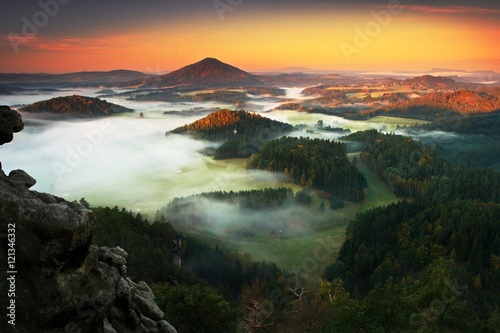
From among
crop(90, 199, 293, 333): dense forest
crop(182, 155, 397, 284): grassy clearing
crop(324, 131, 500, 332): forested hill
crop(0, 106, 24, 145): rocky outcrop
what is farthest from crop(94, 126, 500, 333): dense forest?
crop(0, 106, 24, 145): rocky outcrop

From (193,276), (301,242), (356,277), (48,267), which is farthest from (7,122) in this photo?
(301,242)

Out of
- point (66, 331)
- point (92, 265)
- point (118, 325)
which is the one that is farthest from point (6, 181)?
point (118, 325)

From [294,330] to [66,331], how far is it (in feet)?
117

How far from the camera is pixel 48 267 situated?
23250 millimetres

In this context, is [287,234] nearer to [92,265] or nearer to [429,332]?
[429,332]

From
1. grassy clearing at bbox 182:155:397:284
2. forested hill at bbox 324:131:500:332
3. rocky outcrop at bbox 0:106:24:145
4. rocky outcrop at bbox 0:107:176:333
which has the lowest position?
grassy clearing at bbox 182:155:397:284

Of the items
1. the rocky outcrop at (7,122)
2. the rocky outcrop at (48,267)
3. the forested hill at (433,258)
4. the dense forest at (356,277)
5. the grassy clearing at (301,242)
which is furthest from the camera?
the grassy clearing at (301,242)

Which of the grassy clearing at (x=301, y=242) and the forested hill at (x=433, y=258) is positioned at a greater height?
the forested hill at (x=433, y=258)

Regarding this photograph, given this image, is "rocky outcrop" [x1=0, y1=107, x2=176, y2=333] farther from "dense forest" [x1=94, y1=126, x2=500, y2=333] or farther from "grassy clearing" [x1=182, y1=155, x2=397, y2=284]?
"grassy clearing" [x1=182, y1=155, x2=397, y2=284]

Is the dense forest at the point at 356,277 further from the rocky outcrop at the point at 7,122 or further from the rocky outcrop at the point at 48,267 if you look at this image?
the rocky outcrop at the point at 7,122

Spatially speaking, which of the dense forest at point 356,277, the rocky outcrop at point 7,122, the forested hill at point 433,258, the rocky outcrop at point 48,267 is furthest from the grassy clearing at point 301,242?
the rocky outcrop at point 7,122

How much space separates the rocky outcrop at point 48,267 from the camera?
2236 centimetres

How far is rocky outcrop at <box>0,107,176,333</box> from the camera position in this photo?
22359 mm

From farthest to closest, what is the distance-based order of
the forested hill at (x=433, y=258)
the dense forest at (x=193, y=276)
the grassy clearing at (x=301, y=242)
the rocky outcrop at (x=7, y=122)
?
Result: the grassy clearing at (x=301, y=242) < the forested hill at (x=433, y=258) < the dense forest at (x=193, y=276) < the rocky outcrop at (x=7, y=122)
